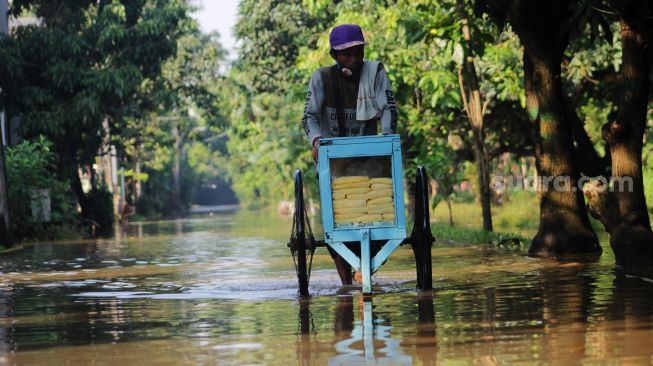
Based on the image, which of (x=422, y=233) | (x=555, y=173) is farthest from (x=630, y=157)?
(x=422, y=233)

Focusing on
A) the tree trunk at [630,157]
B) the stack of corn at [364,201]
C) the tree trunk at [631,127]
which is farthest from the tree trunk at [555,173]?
the stack of corn at [364,201]

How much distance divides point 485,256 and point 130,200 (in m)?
51.3

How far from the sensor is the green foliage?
29.7 m

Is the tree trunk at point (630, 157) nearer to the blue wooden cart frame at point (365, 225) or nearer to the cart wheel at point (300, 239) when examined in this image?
the blue wooden cart frame at point (365, 225)

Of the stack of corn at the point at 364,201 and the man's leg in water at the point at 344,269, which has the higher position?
the stack of corn at the point at 364,201

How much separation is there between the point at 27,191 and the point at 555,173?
17.0 m

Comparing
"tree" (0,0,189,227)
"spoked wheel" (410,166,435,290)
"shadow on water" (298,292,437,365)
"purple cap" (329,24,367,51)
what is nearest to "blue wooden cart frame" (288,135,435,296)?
"spoked wheel" (410,166,435,290)

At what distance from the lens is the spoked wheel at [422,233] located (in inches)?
445

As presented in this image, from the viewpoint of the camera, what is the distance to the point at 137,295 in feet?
42.3

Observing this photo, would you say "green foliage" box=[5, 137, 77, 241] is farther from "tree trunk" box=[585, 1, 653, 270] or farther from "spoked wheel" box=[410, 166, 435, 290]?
"spoked wheel" box=[410, 166, 435, 290]

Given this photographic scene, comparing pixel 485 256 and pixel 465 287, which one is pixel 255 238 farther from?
pixel 465 287

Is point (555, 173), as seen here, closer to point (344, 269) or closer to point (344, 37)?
point (344, 269)

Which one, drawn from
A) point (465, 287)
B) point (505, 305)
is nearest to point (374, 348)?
point (505, 305)

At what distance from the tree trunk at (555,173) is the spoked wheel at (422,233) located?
5.49m
